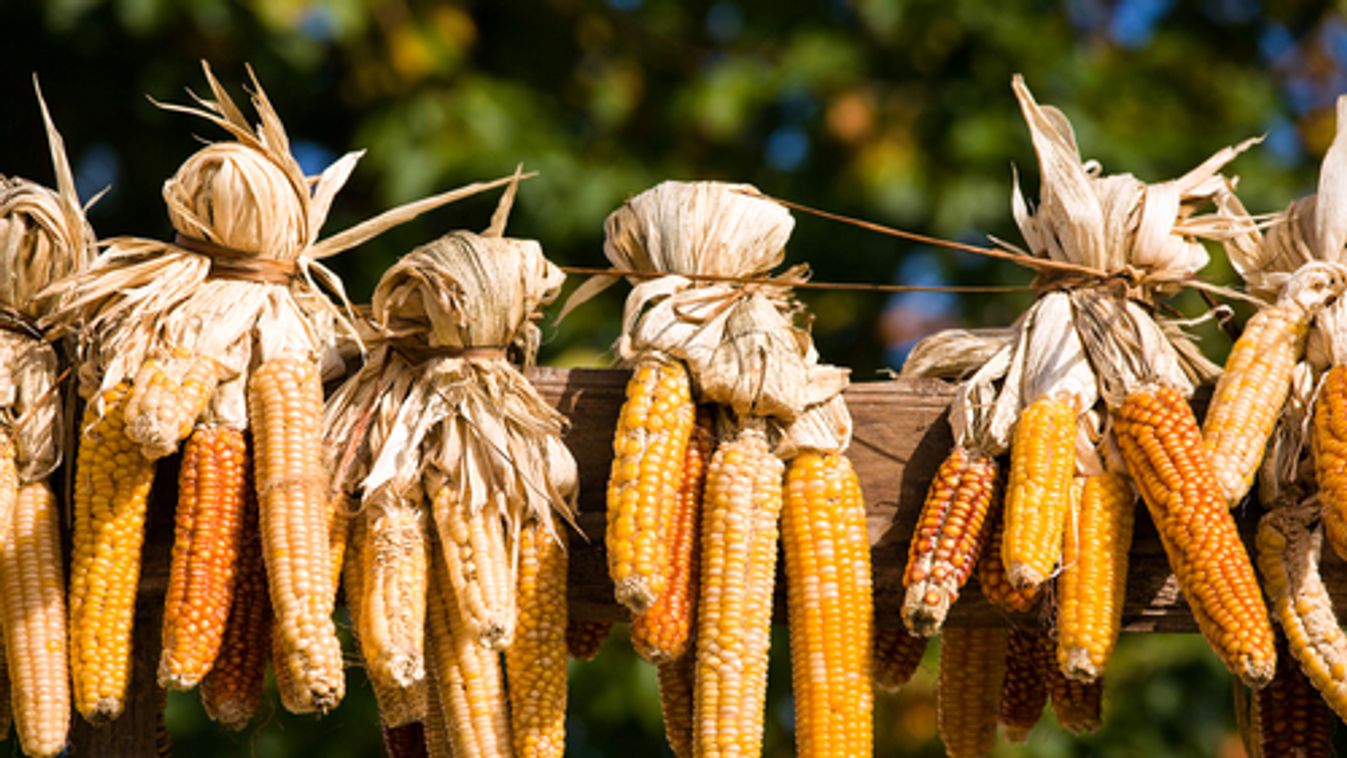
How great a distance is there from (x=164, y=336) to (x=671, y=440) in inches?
28.9

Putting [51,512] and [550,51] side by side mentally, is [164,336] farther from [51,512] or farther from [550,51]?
[550,51]

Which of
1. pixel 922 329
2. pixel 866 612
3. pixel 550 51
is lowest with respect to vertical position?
pixel 866 612

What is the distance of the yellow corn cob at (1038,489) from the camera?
95.1 inches

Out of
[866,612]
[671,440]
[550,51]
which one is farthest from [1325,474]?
[550,51]

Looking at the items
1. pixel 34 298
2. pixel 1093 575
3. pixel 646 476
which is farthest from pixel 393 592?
pixel 1093 575

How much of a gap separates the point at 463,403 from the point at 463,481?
114mm

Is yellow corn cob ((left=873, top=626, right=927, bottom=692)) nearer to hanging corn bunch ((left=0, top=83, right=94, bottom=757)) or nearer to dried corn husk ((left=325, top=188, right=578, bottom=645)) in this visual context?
dried corn husk ((left=325, top=188, right=578, bottom=645))

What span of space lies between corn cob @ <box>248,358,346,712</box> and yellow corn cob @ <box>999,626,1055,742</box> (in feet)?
3.36

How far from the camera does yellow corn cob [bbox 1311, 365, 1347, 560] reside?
2.43 meters

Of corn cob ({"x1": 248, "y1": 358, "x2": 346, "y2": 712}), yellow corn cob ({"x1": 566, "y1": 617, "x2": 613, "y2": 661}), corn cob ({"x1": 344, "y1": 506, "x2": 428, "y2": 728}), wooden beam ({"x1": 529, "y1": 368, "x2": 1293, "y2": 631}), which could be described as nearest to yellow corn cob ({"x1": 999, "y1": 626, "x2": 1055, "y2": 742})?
wooden beam ({"x1": 529, "y1": 368, "x2": 1293, "y2": 631})

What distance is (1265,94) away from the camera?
24.1 ft

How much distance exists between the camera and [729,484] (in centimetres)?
250

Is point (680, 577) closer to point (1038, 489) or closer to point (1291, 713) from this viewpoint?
point (1038, 489)

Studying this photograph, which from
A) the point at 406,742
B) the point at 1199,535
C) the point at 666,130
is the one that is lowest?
the point at 406,742
